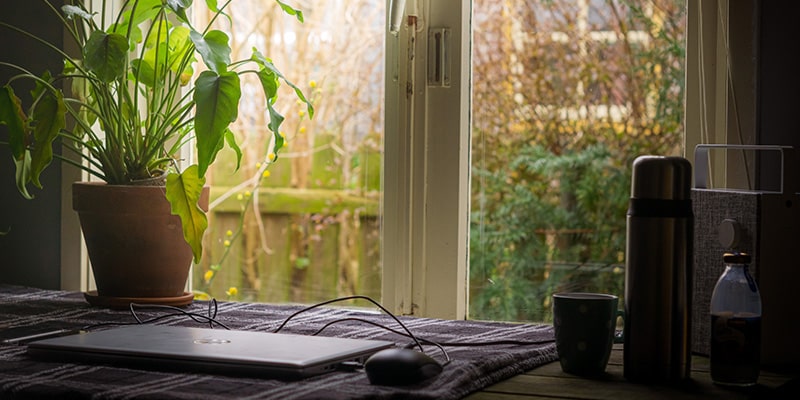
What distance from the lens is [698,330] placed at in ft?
4.61

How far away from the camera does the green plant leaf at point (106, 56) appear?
175 centimetres

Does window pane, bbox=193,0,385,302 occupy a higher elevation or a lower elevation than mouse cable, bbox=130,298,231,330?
higher

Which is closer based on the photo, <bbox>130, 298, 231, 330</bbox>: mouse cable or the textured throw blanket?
the textured throw blanket

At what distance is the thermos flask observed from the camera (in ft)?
3.81

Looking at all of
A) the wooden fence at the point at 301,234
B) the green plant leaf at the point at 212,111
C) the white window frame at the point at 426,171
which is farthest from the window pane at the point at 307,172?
the green plant leaf at the point at 212,111

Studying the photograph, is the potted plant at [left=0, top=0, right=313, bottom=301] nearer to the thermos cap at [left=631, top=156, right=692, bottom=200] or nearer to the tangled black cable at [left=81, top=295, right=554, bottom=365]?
the tangled black cable at [left=81, top=295, right=554, bottom=365]

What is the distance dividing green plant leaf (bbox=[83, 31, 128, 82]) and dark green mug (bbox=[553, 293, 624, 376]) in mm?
942

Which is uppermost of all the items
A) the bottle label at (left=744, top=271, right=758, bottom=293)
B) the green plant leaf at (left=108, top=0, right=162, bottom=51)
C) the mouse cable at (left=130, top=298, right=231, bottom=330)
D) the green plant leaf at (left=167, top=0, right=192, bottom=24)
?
the green plant leaf at (left=108, top=0, right=162, bottom=51)

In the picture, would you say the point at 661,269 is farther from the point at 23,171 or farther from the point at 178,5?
the point at 23,171

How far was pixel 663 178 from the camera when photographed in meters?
1.16

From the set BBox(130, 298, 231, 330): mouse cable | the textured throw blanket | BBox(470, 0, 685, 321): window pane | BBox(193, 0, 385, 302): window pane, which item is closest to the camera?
the textured throw blanket

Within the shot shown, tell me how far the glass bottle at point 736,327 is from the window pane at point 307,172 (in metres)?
1.14

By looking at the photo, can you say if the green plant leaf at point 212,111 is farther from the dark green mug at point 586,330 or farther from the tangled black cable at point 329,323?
the dark green mug at point 586,330

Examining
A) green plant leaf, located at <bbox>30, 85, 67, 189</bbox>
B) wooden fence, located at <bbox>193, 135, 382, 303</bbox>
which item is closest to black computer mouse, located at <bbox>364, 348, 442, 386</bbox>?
green plant leaf, located at <bbox>30, 85, 67, 189</bbox>
